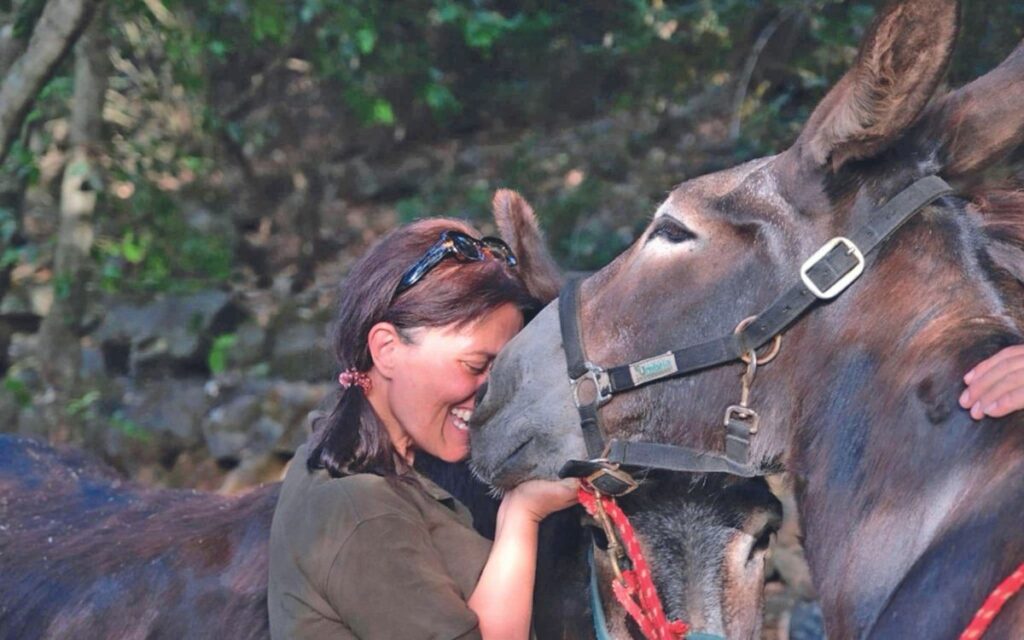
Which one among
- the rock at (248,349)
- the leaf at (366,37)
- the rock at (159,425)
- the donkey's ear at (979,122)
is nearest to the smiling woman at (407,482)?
the donkey's ear at (979,122)

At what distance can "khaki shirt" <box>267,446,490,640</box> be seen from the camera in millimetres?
2588

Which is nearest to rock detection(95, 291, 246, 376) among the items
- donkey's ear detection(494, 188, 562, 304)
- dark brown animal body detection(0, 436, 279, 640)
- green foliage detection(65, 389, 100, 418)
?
green foliage detection(65, 389, 100, 418)

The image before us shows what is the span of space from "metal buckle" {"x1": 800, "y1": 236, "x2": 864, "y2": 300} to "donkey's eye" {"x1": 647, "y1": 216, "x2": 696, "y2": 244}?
26cm

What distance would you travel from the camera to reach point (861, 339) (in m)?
2.54

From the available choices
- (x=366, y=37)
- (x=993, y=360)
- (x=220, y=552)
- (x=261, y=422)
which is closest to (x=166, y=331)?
(x=261, y=422)

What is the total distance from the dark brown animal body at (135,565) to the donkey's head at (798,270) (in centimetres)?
85

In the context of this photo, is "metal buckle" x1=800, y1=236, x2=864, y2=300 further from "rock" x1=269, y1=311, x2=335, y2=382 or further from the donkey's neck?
"rock" x1=269, y1=311, x2=335, y2=382

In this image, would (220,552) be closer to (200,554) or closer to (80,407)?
(200,554)

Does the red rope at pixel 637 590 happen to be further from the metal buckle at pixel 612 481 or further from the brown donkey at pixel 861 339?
the brown donkey at pixel 861 339

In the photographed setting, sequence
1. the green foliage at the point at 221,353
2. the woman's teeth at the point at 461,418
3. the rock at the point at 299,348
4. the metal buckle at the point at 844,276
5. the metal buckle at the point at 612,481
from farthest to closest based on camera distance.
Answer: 1. the rock at the point at 299,348
2. the green foliage at the point at 221,353
3. the woman's teeth at the point at 461,418
4. the metal buckle at the point at 612,481
5. the metal buckle at the point at 844,276

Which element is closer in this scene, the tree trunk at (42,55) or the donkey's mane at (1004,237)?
the donkey's mane at (1004,237)

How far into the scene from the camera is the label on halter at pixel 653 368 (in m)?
2.67

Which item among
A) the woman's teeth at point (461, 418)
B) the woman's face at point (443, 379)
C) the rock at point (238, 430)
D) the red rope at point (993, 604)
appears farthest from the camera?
the rock at point (238, 430)

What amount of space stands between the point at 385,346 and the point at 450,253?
243 mm
